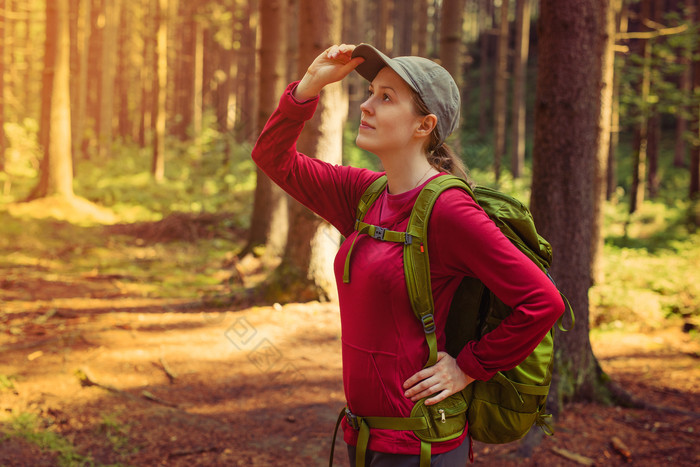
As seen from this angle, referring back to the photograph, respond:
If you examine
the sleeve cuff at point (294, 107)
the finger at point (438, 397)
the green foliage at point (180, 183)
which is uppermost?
the sleeve cuff at point (294, 107)

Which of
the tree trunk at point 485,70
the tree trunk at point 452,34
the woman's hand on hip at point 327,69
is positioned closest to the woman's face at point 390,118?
the woman's hand on hip at point 327,69

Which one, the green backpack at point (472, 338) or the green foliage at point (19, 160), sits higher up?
the green backpack at point (472, 338)

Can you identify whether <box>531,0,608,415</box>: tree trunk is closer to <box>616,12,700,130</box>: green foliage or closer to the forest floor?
the forest floor

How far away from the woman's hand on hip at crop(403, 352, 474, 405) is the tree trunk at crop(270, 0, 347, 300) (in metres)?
6.11

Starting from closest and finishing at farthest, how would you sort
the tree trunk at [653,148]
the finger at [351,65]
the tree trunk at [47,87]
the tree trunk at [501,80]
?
the finger at [351,65], the tree trunk at [47,87], the tree trunk at [501,80], the tree trunk at [653,148]

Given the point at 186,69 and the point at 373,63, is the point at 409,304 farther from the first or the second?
the point at 186,69

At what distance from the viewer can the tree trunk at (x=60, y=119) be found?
16234 mm

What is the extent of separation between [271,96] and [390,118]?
31.4 ft

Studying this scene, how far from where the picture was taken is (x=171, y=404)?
534cm

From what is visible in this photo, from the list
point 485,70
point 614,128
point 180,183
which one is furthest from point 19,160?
point 485,70


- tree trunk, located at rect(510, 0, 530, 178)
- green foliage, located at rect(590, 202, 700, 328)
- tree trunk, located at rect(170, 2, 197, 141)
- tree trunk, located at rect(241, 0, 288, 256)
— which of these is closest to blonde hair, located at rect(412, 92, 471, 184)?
green foliage, located at rect(590, 202, 700, 328)

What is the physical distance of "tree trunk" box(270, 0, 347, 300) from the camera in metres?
8.20

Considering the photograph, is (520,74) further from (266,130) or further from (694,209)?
(266,130)

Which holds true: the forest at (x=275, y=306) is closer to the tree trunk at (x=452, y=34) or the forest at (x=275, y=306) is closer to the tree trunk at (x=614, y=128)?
the tree trunk at (x=452, y=34)
